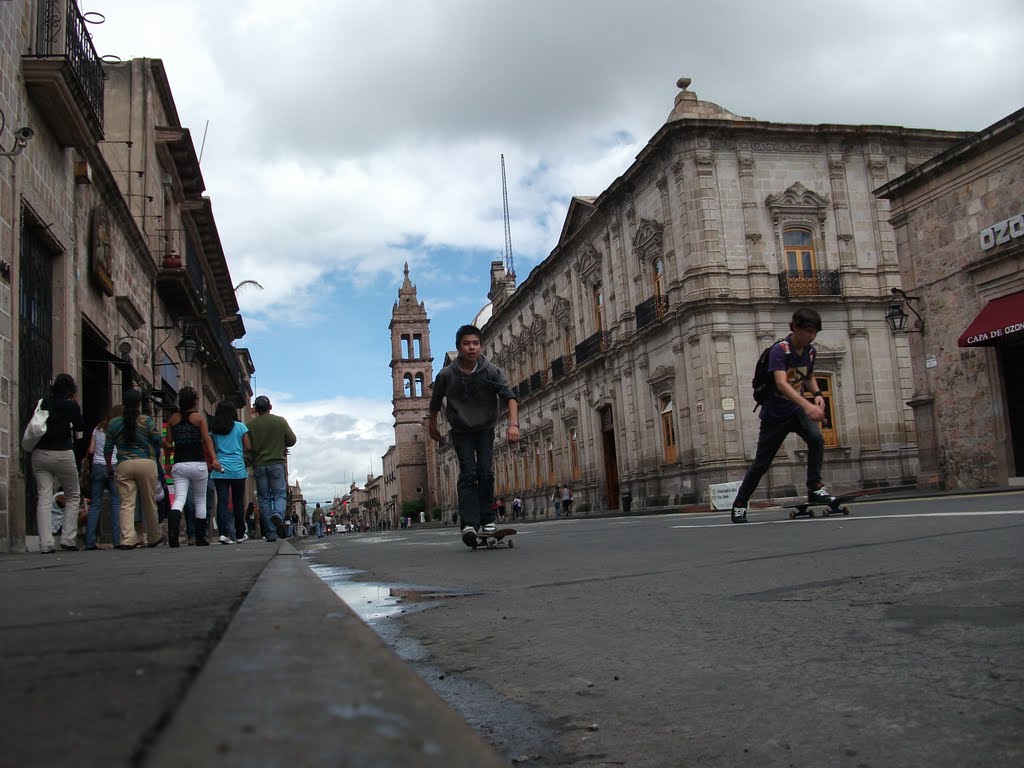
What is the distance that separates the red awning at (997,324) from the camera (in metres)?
15.3

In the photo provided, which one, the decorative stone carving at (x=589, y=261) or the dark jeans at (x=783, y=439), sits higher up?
the decorative stone carving at (x=589, y=261)

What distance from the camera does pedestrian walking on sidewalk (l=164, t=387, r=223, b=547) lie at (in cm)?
1047

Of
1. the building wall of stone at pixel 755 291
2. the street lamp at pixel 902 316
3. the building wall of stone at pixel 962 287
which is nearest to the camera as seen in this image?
the building wall of stone at pixel 962 287

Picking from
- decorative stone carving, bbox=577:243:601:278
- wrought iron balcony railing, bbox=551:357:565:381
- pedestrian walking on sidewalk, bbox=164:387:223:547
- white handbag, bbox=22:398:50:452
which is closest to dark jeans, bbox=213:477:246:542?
pedestrian walking on sidewalk, bbox=164:387:223:547

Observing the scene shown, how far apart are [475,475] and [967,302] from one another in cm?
1335

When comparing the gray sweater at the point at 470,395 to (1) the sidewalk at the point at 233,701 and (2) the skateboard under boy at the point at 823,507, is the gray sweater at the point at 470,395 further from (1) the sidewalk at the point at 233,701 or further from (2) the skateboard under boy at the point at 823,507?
(1) the sidewalk at the point at 233,701

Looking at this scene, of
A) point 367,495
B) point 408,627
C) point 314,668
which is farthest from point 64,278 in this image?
point 367,495

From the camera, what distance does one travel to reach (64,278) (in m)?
11.4

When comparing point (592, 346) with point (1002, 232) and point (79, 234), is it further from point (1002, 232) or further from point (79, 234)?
point (79, 234)

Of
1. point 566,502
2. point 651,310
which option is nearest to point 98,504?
point 651,310

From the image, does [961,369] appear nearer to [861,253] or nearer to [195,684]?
[861,253]

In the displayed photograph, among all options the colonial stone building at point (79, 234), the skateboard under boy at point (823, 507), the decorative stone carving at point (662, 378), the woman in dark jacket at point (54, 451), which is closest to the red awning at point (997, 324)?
the skateboard under boy at point (823, 507)

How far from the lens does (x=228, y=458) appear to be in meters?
11.6

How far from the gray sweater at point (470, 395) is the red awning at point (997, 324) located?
11.5 metres
